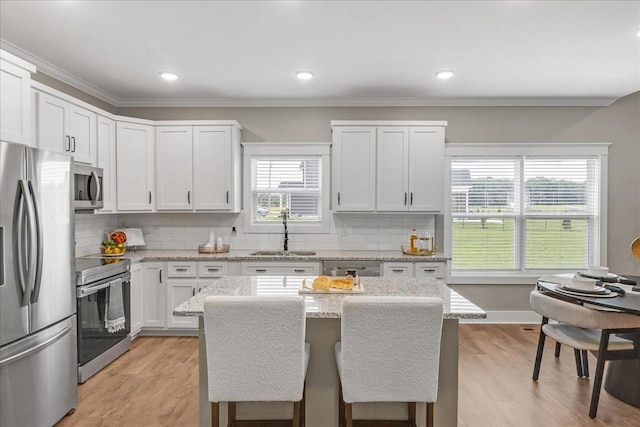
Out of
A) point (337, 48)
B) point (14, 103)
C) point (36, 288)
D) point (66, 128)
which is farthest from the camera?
point (66, 128)

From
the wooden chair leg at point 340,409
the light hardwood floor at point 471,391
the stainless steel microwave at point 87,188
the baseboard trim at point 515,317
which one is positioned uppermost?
the stainless steel microwave at point 87,188

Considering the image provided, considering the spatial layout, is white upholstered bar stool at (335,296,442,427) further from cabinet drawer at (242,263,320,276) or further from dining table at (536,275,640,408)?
cabinet drawer at (242,263,320,276)

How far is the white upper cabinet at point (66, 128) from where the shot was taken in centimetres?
308

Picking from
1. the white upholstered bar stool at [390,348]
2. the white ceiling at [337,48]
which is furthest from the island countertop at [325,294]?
the white ceiling at [337,48]

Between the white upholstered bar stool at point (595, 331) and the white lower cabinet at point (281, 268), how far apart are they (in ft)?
7.05

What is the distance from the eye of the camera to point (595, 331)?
2920 millimetres

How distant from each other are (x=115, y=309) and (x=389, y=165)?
3.15 m

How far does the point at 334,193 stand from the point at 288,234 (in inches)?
31.8

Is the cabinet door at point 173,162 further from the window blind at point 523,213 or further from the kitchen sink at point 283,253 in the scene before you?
the window blind at point 523,213

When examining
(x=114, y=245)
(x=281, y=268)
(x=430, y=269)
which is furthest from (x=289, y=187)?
(x=114, y=245)

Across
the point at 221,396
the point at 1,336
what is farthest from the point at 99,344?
the point at 221,396

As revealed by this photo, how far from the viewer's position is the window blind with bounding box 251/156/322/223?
4832mm

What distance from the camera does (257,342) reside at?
1807 mm

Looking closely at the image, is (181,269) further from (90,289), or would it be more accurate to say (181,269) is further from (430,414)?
(430,414)
